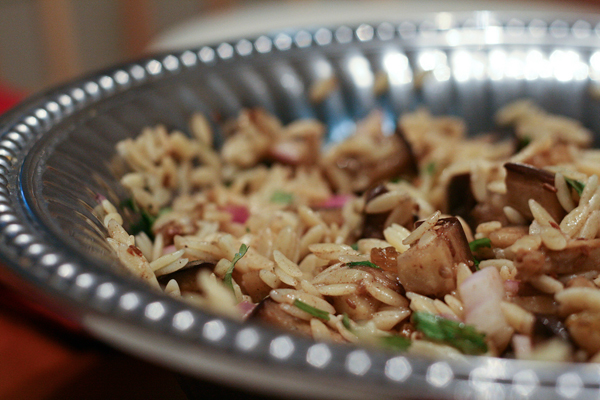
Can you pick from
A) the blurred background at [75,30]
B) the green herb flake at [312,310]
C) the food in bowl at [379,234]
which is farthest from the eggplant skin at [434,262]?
the blurred background at [75,30]

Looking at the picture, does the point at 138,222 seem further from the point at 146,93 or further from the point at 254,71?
the point at 254,71

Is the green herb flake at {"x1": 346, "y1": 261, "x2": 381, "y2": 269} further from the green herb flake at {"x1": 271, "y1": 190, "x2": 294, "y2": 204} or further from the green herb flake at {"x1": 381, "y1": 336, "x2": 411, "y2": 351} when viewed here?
the green herb flake at {"x1": 271, "y1": 190, "x2": 294, "y2": 204}

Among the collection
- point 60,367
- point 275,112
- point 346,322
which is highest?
point 275,112

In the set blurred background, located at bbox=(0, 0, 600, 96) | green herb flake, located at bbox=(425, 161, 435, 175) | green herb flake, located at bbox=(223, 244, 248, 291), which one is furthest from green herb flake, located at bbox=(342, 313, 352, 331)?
blurred background, located at bbox=(0, 0, 600, 96)

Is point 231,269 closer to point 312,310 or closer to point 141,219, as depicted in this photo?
point 312,310

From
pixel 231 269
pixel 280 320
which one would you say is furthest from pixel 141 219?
pixel 280 320

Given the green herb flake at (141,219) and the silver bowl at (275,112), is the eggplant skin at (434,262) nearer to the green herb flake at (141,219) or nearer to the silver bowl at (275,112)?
the silver bowl at (275,112)

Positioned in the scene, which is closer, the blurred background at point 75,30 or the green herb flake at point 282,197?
the green herb flake at point 282,197

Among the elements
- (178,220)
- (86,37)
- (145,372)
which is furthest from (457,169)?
(86,37)

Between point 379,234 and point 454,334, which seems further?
point 379,234
